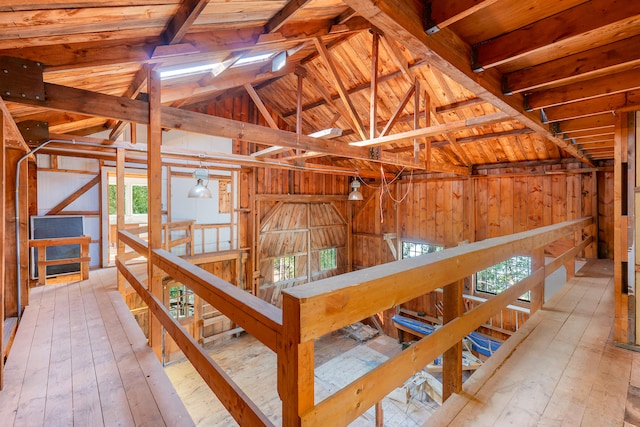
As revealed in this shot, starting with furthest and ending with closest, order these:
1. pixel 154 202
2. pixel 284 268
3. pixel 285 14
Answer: pixel 284 268 → pixel 285 14 → pixel 154 202

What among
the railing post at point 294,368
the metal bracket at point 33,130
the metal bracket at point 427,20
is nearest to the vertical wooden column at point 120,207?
the metal bracket at point 33,130

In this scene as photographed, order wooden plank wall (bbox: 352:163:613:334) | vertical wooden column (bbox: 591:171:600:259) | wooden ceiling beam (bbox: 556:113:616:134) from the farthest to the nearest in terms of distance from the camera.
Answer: wooden plank wall (bbox: 352:163:613:334) → vertical wooden column (bbox: 591:171:600:259) → wooden ceiling beam (bbox: 556:113:616:134)

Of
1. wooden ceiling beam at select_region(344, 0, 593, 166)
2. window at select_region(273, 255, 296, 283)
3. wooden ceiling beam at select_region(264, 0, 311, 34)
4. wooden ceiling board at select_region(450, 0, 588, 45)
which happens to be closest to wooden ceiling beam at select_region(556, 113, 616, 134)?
wooden ceiling beam at select_region(344, 0, 593, 166)

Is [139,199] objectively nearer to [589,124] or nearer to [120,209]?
[120,209]

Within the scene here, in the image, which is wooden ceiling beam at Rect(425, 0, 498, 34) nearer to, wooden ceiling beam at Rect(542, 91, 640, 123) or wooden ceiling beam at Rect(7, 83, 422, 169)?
wooden ceiling beam at Rect(542, 91, 640, 123)

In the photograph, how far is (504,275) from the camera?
23.6ft

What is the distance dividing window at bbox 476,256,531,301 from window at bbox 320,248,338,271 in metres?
4.49

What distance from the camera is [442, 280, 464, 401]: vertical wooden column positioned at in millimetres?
1478

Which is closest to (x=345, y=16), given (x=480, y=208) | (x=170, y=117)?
(x=170, y=117)

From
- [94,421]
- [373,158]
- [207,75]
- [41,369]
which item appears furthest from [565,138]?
[41,369]

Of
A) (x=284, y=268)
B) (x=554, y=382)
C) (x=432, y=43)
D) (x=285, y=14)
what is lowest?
(x=284, y=268)

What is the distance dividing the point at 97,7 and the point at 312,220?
27.1 feet

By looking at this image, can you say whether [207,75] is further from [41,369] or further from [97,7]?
[41,369]

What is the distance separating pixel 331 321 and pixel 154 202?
229 cm
